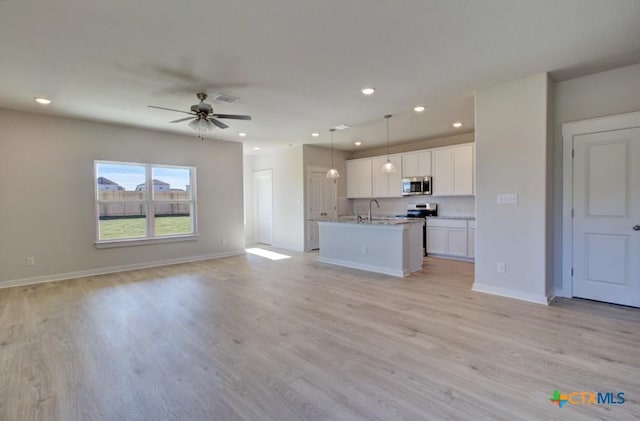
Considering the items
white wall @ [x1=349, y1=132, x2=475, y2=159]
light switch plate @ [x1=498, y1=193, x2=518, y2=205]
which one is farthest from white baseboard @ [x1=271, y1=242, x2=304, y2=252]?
light switch plate @ [x1=498, y1=193, x2=518, y2=205]

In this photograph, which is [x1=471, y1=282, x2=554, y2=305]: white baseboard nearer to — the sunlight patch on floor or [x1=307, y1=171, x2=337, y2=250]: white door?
the sunlight patch on floor

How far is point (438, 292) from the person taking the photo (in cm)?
419

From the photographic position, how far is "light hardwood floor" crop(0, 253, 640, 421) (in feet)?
6.30

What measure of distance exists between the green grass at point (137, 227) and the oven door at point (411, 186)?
496 cm

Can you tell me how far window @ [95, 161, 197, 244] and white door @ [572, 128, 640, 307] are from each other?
21.6 ft

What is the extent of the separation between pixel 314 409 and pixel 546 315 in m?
2.84

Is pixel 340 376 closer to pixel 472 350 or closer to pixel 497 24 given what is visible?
pixel 472 350

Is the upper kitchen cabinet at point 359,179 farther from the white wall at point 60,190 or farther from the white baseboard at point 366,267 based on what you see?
the white wall at point 60,190

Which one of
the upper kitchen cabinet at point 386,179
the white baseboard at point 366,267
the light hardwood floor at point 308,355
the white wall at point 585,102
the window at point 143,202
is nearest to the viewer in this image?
the light hardwood floor at point 308,355

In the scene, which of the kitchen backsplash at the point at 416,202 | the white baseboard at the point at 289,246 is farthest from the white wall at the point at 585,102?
the white baseboard at the point at 289,246

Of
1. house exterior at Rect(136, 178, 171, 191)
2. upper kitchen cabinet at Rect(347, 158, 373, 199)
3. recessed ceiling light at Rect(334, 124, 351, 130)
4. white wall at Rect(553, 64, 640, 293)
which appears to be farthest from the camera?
upper kitchen cabinet at Rect(347, 158, 373, 199)

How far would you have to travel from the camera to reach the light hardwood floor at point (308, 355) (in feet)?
6.30

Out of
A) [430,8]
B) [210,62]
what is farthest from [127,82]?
[430,8]

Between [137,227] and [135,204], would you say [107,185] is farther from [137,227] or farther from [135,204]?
[137,227]
